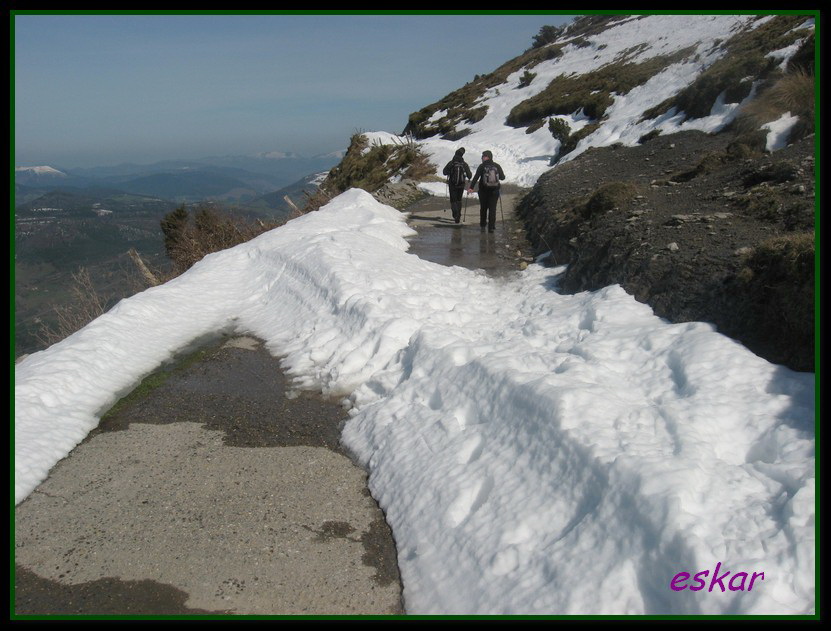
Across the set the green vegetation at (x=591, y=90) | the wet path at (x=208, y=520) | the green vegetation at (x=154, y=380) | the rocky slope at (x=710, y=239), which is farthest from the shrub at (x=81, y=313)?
the green vegetation at (x=591, y=90)

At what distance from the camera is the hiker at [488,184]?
1420 centimetres

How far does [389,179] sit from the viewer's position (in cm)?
2658

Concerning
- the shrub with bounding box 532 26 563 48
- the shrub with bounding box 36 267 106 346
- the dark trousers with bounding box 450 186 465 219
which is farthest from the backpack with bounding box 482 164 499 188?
the shrub with bounding box 532 26 563 48

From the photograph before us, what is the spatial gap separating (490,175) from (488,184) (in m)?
0.25

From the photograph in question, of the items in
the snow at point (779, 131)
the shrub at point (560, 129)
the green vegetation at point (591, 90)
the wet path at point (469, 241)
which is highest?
the green vegetation at point (591, 90)

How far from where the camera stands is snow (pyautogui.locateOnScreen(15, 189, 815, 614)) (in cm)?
377

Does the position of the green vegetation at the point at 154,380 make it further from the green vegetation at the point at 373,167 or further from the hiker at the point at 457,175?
the green vegetation at the point at 373,167

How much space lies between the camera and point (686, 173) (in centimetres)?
1288

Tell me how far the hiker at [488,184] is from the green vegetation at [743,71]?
8341mm

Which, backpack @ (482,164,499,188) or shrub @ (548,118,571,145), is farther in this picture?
shrub @ (548,118,571,145)

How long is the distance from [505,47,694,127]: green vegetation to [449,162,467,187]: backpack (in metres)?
17.1

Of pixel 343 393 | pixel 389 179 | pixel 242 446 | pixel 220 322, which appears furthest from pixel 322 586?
pixel 389 179

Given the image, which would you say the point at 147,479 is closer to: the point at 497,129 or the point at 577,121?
the point at 577,121

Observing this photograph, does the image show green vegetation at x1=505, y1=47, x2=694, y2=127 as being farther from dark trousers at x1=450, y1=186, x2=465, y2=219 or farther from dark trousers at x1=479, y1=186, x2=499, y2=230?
dark trousers at x1=479, y1=186, x2=499, y2=230
